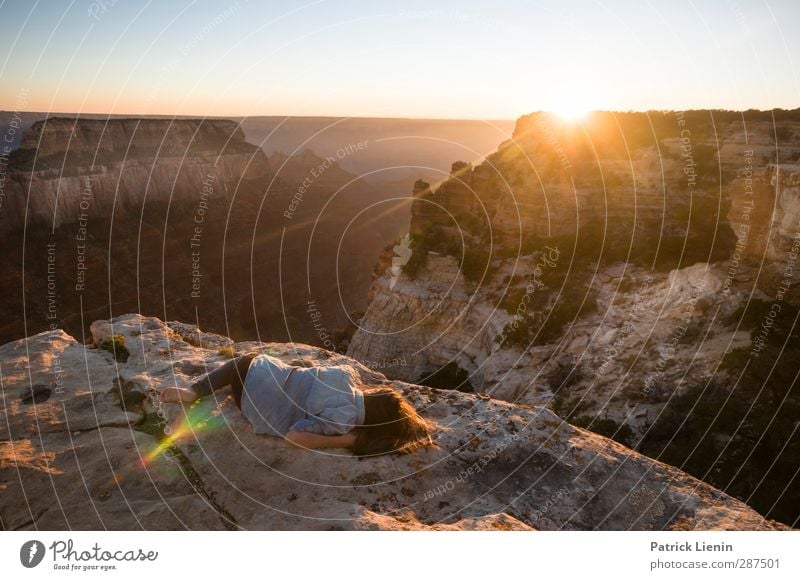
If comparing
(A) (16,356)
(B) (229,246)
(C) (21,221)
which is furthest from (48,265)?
(A) (16,356)

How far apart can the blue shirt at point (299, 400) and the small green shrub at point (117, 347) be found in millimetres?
2967

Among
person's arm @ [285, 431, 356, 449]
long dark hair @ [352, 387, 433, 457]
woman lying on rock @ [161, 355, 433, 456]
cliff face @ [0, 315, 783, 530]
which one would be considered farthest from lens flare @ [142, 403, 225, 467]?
long dark hair @ [352, 387, 433, 457]

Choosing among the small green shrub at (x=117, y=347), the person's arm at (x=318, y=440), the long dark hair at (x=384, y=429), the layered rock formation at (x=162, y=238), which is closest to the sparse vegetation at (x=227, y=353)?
the small green shrub at (x=117, y=347)

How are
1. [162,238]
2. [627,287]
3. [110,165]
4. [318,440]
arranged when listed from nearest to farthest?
[318,440] < [627,287] < [110,165] < [162,238]

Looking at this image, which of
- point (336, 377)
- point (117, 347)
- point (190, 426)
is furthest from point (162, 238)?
point (336, 377)

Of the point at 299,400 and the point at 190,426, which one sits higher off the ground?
the point at 299,400

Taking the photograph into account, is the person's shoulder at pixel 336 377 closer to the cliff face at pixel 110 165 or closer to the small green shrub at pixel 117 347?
the small green shrub at pixel 117 347

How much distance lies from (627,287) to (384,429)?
53.0 ft

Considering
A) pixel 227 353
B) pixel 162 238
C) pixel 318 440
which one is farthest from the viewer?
pixel 162 238

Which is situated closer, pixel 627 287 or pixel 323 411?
pixel 323 411

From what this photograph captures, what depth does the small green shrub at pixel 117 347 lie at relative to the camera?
7.73 meters

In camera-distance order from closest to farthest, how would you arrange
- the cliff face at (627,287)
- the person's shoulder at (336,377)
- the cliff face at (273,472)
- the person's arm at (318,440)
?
the cliff face at (273,472), the person's arm at (318,440), the person's shoulder at (336,377), the cliff face at (627,287)

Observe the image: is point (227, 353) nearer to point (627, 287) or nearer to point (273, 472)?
point (273, 472)

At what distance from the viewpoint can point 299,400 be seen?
19.4 feet
